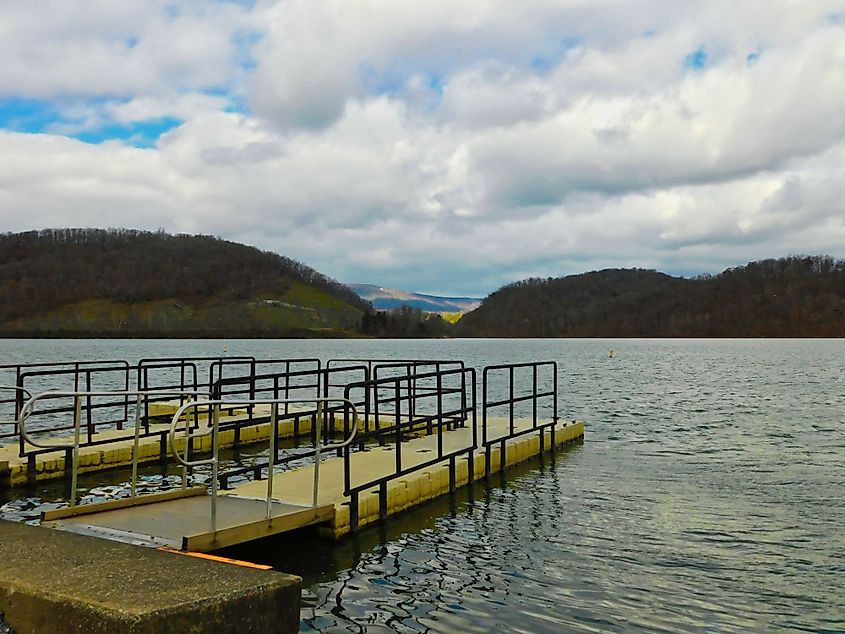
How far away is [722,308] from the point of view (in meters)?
175

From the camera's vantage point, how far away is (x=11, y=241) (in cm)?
17812

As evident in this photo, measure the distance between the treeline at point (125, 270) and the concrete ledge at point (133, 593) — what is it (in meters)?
172

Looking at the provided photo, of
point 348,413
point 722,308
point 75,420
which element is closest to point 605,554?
point 348,413

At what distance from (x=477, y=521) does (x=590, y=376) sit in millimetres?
40682

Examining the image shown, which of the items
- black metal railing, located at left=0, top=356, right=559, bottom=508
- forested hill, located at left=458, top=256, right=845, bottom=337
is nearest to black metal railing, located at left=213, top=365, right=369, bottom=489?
black metal railing, located at left=0, top=356, right=559, bottom=508

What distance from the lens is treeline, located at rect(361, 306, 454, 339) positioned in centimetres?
17238

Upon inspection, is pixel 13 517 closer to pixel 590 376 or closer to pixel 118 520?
pixel 118 520

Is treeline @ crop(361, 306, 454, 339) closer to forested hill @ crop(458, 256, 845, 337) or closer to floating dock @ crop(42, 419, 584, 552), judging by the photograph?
forested hill @ crop(458, 256, 845, 337)

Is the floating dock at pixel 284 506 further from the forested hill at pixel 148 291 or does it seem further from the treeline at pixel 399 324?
the treeline at pixel 399 324

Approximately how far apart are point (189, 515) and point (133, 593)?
3926 millimetres

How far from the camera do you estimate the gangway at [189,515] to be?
6828 mm

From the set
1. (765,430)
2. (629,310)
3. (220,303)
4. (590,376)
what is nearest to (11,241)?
(220,303)

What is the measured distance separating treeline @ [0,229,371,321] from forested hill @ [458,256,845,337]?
54723 mm

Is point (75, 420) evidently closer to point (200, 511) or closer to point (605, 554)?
point (200, 511)
